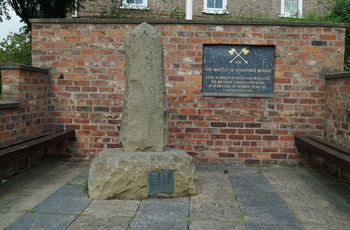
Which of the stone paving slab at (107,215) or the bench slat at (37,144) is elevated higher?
the bench slat at (37,144)

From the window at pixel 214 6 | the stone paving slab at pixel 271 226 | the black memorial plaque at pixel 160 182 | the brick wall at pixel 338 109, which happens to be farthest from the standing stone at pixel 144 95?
the window at pixel 214 6

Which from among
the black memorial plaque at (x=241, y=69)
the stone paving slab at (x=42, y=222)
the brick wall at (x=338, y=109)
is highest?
the black memorial plaque at (x=241, y=69)

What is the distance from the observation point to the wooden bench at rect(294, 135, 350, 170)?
3889 mm

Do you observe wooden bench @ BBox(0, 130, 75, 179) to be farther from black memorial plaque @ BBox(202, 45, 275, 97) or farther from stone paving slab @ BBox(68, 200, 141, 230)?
black memorial plaque @ BBox(202, 45, 275, 97)

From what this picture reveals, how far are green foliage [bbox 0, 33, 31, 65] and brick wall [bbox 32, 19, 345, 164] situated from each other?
20.1ft

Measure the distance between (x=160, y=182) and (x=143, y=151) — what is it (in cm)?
43

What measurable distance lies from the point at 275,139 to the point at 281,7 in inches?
418

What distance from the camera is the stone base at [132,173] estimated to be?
3820 millimetres

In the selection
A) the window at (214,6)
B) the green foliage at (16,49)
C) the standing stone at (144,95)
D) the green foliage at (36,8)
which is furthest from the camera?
the window at (214,6)

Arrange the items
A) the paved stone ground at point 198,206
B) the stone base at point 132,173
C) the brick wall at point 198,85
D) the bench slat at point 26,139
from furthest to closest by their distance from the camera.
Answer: the brick wall at point 198,85 < the bench slat at point 26,139 < the stone base at point 132,173 < the paved stone ground at point 198,206

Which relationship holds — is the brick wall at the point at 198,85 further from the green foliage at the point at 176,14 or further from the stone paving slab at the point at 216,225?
the green foliage at the point at 176,14

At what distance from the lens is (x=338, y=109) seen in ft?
16.6

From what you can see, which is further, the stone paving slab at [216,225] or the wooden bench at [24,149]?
the wooden bench at [24,149]

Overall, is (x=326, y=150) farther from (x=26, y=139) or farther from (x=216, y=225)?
(x=26, y=139)
